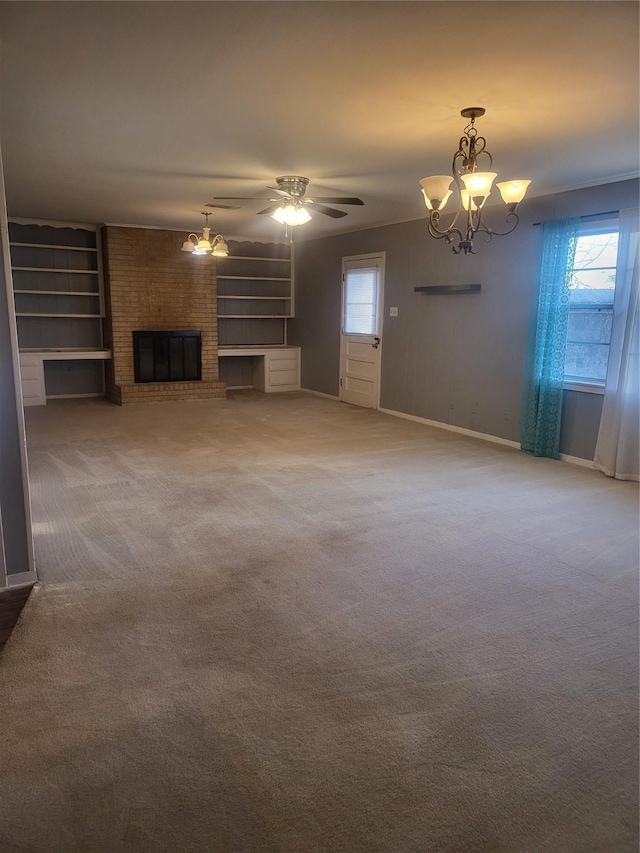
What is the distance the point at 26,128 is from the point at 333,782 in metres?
4.10

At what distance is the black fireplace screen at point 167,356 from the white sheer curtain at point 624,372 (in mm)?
5936

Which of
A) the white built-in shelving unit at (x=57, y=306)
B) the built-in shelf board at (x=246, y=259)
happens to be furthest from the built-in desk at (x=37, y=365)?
the built-in shelf board at (x=246, y=259)

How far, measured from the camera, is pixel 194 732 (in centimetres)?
189

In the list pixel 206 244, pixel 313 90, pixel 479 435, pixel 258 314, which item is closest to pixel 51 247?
pixel 206 244

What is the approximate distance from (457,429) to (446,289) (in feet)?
5.40

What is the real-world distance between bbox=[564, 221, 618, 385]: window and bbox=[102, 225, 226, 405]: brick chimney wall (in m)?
5.29

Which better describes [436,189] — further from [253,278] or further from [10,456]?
[253,278]

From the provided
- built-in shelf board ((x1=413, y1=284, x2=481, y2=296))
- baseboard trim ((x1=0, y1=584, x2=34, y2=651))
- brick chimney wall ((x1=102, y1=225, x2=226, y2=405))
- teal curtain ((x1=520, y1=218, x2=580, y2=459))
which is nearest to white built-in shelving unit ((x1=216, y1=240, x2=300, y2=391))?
brick chimney wall ((x1=102, y1=225, x2=226, y2=405))

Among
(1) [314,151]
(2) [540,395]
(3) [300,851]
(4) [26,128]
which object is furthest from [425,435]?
(3) [300,851]

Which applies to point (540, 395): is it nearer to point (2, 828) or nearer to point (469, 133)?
point (469, 133)

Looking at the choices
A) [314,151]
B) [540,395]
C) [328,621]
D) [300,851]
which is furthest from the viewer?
[540,395]

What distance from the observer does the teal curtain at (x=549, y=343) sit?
16.8 feet

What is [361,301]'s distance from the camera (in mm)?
8031

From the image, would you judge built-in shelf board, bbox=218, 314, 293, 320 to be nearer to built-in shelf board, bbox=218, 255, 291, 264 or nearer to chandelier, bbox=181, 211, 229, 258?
built-in shelf board, bbox=218, 255, 291, 264
